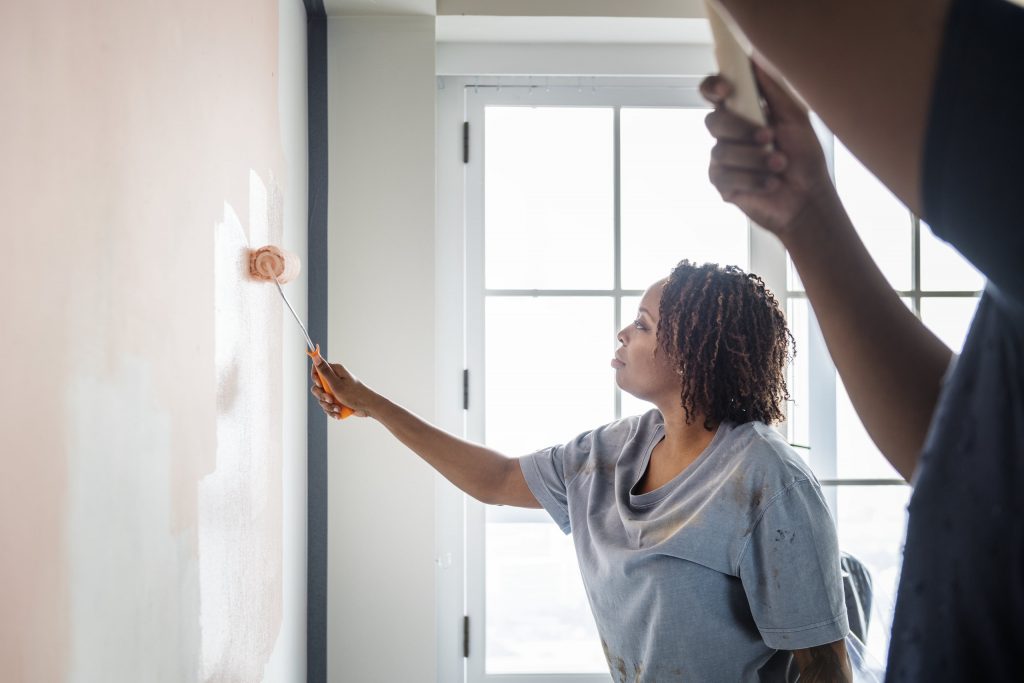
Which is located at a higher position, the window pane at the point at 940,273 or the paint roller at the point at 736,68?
the window pane at the point at 940,273

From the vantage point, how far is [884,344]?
1.52 ft

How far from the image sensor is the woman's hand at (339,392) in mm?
1290

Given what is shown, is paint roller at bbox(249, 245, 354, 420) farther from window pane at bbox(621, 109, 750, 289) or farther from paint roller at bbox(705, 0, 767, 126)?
window pane at bbox(621, 109, 750, 289)

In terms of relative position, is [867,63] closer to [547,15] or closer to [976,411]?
[976,411]

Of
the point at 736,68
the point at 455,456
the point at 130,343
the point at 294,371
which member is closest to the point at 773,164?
the point at 736,68

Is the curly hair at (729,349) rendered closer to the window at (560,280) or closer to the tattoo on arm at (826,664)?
the tattoo on arm at (826,664)

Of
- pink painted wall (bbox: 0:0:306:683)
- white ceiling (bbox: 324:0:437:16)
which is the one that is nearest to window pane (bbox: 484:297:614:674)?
white ceiling (bbox: 324:0:437:16)

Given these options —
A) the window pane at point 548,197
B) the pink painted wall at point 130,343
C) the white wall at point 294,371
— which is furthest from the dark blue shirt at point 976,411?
the window pane at point 548,197

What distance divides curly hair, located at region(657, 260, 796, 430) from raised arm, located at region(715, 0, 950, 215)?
3.19ft

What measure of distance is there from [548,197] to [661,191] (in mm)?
299

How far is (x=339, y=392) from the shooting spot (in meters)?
1.29

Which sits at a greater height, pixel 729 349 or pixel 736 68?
pixel 736 68

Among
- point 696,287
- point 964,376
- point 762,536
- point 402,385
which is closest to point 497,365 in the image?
point 402,385

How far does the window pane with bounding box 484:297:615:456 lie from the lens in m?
1.89
